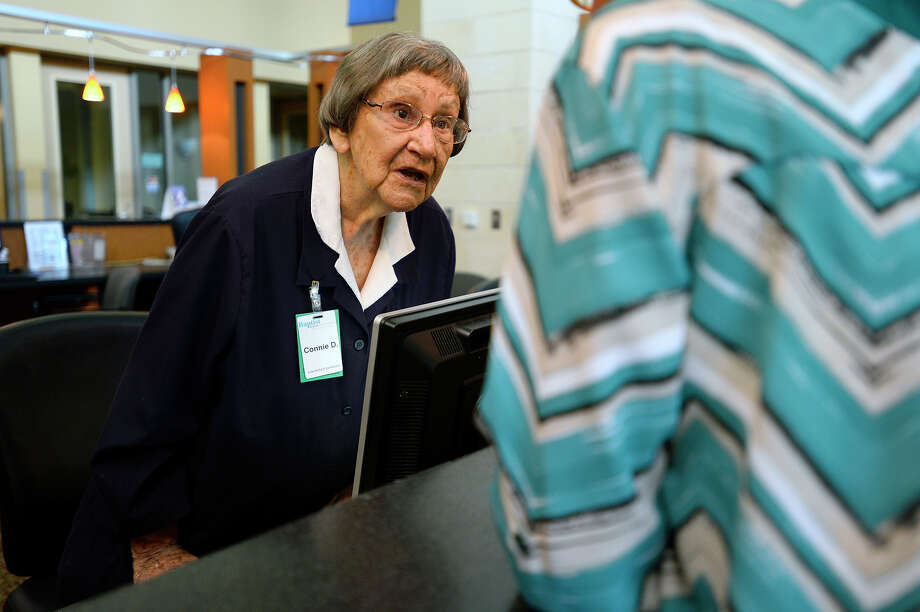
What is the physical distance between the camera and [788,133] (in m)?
0.42

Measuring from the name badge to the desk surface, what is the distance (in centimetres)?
57

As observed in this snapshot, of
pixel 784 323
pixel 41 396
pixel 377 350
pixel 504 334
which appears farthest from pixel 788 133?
pixel 41 396

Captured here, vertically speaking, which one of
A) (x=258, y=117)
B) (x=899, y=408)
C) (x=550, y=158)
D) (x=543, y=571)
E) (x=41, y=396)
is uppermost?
(x=258, y=117)

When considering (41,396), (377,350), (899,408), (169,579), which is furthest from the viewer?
(41,396)

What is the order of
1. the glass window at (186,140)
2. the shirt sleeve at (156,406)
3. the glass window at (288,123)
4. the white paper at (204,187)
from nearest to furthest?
the shirt sleeve at (156,406) < the white paper at (204,187) < the glass window at (186,140) < the glass window at (288,123)

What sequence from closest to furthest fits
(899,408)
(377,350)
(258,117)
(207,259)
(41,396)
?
(899,408) < (377,350) < (207,259) < (41,396) < (258,117)

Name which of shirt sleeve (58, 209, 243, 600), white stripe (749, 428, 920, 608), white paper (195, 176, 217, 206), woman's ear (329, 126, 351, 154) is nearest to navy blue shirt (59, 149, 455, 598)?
shirt sleeve (58, 209, 243, 600)

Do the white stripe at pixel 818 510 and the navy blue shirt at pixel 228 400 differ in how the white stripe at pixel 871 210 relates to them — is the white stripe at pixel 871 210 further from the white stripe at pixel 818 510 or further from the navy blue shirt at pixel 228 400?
the navy blue shirt at pixel 228 400

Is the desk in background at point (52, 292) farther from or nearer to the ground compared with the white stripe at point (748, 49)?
nearer to the ground

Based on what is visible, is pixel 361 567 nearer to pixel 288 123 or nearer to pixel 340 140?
pixel 340 140

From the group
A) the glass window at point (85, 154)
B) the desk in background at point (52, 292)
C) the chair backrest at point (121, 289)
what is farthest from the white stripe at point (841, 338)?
the glass window at point (85, 154)

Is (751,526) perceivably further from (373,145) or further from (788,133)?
(373,145)

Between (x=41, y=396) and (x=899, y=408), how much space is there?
5.02ft

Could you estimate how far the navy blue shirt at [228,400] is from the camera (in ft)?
4.25
